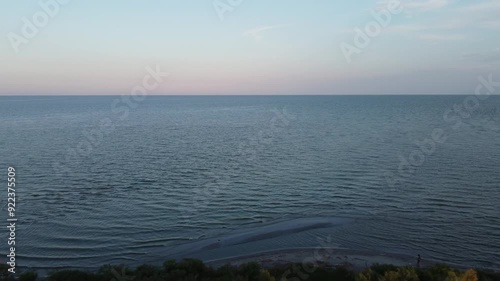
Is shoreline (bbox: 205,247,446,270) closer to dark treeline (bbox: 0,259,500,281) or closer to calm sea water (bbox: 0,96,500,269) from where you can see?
calm sea water (bbox: 0,96,500,269)

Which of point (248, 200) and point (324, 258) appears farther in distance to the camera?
point (248, 200)

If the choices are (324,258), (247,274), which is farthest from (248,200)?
(247,274)

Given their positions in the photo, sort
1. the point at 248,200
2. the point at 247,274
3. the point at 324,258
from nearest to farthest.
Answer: the point at 247,274, the point at 324,258, the point at 248,200

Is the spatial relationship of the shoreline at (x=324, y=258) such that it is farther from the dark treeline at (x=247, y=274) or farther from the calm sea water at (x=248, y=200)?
the dark treeline at (x=247, y=274)

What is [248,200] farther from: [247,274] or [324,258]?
[247,274]

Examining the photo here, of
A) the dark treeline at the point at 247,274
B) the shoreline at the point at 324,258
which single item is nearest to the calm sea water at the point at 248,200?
the shoreline at the point at 324,258

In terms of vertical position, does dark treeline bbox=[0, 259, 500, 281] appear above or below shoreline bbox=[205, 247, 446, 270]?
above

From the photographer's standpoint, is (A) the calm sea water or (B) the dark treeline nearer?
(B) the dark treeline

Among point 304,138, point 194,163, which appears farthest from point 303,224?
point 304,138

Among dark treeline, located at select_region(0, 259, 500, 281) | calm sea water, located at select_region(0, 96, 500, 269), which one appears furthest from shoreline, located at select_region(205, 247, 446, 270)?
dark treeline, located at select_region(0, 259, 500, 281)

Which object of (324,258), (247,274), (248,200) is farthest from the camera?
(248,200)

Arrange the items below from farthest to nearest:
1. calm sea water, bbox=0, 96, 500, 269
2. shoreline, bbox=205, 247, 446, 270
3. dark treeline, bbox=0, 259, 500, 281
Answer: calm sea water, bbox=0, 96, 500, 269, shoreline, bbox=205, 247, 446, 270, dark treeline, bbox=0, 259, 500, 281

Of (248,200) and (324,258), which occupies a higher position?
(248,200)

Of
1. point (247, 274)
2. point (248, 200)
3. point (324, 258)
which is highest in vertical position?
point (248, 200)
